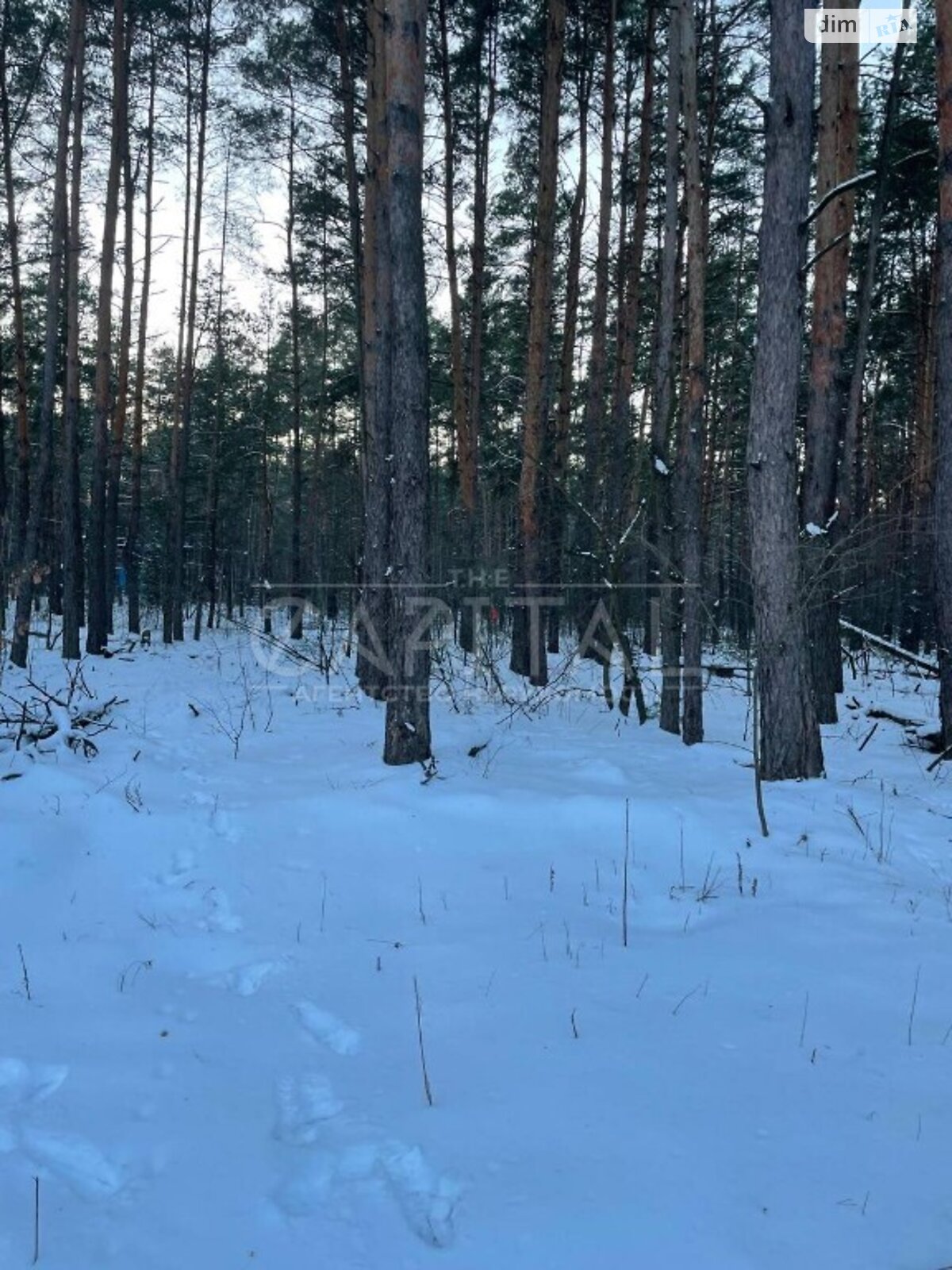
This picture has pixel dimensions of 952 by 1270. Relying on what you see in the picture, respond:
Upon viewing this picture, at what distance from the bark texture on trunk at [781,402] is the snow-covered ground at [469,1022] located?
2.24ft

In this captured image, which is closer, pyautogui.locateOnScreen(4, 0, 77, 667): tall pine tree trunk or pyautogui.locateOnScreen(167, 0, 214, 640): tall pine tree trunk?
pyautogui.locateOnScreen(4, 0, 77, 667): tall pine tree trunk

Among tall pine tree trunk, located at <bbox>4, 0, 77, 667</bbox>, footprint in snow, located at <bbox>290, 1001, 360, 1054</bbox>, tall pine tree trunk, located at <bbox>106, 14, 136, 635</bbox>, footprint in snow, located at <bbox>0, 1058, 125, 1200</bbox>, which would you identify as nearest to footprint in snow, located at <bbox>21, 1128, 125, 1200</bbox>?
footprint in snow, located at <bbox>0, 1058, 125, 1200</bbox>

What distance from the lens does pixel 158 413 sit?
30125 mm

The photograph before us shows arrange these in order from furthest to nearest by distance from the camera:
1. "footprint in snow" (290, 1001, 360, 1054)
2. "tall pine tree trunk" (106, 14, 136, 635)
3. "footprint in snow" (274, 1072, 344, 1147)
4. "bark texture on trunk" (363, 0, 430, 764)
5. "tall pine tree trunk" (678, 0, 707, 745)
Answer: "tall pine tree trunk" (106, 14, 136, 635), "tall pine tree trunk" (678, 0, 707, 745), "bark texture on trunk" (363, 0, 430, 764), "footprint in snow" (290, 1001, 360, 1054), "footprint in snow" (274, 1072, 344, 1147)

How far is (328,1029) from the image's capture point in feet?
8.93

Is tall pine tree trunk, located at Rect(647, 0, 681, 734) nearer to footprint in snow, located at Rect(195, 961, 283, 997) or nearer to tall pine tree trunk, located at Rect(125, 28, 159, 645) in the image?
footprint in snow, located at Rect(195, 961, 283, 997)

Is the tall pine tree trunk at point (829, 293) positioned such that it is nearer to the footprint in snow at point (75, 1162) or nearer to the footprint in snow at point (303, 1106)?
the footprint in snow at point (303, 1106)

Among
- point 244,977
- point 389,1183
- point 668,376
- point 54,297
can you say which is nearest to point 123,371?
point 54,297

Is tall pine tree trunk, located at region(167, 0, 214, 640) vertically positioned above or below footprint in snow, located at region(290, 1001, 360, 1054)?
above

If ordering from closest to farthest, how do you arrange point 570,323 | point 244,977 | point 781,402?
1. point 244,977
2. point 781,402
3. point 570,323

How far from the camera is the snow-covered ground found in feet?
6.01

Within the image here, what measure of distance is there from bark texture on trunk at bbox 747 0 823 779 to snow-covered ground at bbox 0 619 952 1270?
26.9 inches

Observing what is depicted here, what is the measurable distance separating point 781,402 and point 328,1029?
4983 mm

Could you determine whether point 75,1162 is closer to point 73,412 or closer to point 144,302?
point 73,412
